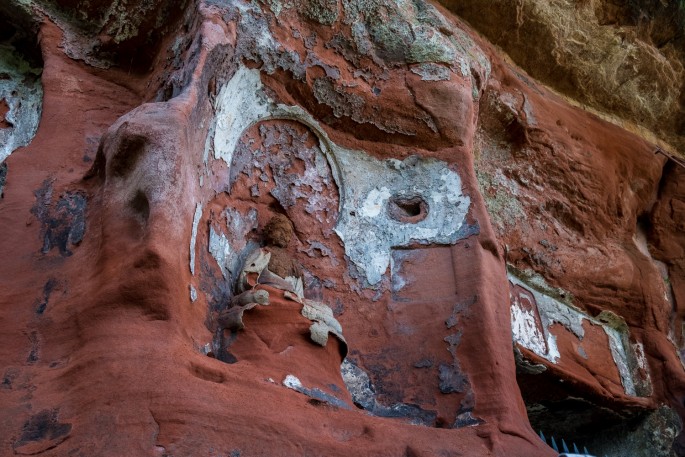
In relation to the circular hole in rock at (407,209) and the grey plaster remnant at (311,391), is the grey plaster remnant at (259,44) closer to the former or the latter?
the circular hole in rock at (407,209)

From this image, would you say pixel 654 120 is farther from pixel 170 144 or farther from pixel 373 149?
pixel 170 144

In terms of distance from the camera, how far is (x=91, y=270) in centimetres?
301

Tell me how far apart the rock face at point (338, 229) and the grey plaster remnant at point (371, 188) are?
0.06 ft

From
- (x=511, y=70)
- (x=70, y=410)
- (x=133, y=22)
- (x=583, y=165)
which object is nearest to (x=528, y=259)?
(x=583, y=165)

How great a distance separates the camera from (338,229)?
4.55 metres

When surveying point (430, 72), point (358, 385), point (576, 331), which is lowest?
point (576, 331)

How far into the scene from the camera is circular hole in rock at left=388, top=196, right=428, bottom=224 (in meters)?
4.71

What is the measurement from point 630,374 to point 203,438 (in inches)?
186

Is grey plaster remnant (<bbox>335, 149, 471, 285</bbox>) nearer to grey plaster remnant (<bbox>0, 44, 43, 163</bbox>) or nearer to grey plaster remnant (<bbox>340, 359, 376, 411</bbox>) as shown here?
grey plaster remnant (<bbox>340, 359, 376, 411</bbox>)

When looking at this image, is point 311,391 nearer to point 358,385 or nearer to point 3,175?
point 358,385

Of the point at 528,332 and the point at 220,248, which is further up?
the point at 220,248

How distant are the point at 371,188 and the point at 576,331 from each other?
235 cm

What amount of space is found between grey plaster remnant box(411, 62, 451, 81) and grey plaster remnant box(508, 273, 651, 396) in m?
1.71

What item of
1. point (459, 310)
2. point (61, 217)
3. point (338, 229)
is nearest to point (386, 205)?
point (338, 229)
